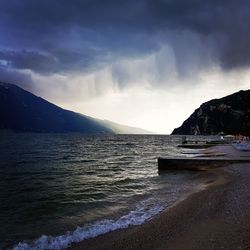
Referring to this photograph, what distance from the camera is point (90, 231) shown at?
13.8 m

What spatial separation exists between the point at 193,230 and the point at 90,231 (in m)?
4.26

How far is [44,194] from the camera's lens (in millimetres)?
23141

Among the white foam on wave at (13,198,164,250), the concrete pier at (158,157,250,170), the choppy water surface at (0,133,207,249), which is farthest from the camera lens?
the concrete pier at (158,157,250,170)

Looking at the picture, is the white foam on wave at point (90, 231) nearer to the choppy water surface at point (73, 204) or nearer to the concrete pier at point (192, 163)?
the choppy water surface at point (73, 204)

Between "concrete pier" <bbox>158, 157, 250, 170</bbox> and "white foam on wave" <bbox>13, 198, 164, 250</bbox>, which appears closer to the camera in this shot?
"white foam on wave" <bbox>13, 198, 164, 250</bbox>

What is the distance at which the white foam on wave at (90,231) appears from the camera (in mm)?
12344

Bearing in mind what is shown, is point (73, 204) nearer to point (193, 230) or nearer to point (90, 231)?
point (90, 231)

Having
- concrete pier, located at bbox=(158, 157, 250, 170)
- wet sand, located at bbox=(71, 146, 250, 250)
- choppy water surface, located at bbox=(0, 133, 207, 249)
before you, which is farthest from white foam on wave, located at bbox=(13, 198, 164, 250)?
concrete pier, located at bbox=(158, 157, 250, 170)

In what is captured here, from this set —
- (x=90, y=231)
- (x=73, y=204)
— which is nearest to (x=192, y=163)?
(x=73, y=204)

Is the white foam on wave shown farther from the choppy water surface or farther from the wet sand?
the wet sand

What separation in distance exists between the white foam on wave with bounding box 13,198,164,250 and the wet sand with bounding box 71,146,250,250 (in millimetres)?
516

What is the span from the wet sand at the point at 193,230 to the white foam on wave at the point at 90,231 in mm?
516

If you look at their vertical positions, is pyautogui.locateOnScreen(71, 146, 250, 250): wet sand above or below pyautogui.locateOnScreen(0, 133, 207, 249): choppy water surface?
above

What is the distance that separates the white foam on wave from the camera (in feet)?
40.5
